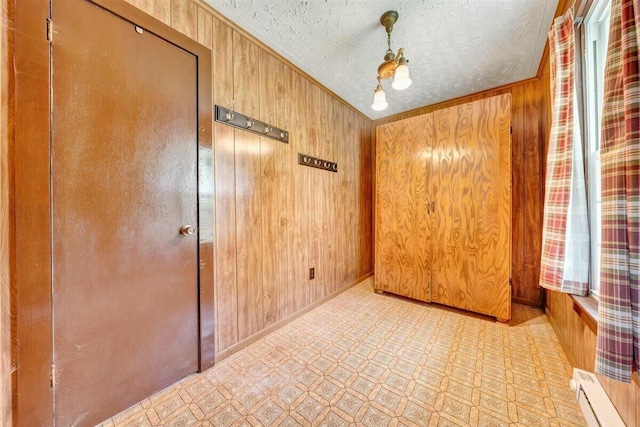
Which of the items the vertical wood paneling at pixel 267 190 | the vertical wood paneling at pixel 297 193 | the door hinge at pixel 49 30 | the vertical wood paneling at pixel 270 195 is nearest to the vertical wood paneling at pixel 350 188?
the vertical wood paneling at pixel 267 190

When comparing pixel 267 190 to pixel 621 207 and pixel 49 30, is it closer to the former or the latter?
pixel 49 30

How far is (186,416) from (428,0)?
113 inches

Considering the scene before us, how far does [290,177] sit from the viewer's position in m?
2.18

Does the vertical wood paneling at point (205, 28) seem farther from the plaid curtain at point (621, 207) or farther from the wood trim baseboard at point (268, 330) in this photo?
the wood trim baseboard at point (268, 330)

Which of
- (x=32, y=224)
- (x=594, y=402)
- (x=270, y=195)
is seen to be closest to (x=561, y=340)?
(x=594, y=402)

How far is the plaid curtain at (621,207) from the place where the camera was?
0.68 m

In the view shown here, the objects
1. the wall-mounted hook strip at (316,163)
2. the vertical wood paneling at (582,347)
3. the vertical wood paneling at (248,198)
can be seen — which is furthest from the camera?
the wall-mounted hook strip at (316,163)

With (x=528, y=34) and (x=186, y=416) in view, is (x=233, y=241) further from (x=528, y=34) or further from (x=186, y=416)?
(x=528, y=34)

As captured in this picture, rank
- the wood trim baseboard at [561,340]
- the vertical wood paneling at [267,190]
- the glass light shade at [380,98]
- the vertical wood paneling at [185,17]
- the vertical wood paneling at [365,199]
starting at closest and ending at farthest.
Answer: the vertical wood paneling at [185,17] → the wood trim baseboard at [561,340] → the vertical wood paneling at [267,190] → the glass light shade at [380,98] → the vertical wood paneling at [365,199]

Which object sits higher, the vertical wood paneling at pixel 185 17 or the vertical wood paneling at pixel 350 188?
the vertical wood paneling at pixel 185 17

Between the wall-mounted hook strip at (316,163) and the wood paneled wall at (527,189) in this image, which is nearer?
the wall-mounted hook strip at (316,163)

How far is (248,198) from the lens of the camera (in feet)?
5.91

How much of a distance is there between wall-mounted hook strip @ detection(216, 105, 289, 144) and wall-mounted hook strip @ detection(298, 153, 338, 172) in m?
0.24

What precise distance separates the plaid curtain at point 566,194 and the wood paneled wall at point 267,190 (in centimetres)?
185
